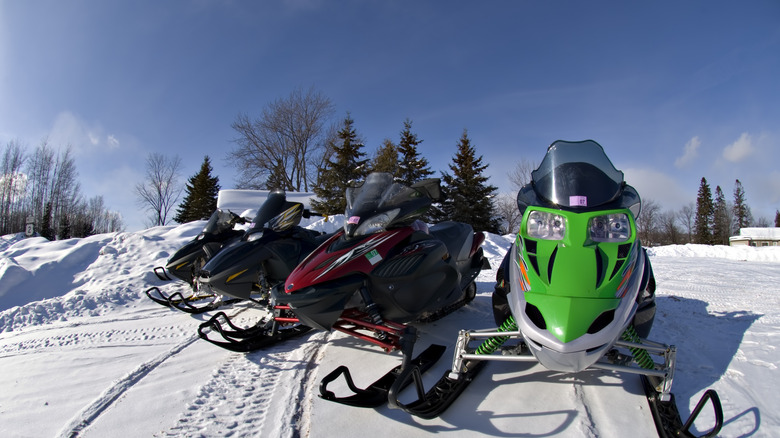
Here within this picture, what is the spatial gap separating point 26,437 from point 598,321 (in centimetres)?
288

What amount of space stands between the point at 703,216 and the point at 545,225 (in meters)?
50.1

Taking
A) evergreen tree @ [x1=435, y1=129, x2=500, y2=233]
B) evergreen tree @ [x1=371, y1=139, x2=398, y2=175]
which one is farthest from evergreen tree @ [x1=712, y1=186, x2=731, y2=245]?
evergreen tree @ [x1=371, y1=139, x2=398, y2=175]

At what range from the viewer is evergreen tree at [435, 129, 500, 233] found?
69.2 ft

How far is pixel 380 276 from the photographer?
2.54 metres

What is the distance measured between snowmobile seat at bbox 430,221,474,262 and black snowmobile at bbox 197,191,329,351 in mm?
1577

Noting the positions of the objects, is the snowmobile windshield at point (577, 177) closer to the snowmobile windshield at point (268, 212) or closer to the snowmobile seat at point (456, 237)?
the snowmobile seat at point (456, 237)

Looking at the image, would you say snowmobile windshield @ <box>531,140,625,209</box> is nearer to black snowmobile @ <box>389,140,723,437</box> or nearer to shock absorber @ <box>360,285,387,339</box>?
black snowmobile @ <box>389,140,723,437</box>

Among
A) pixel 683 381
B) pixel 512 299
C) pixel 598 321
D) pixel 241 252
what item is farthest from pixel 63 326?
pixel 683 381

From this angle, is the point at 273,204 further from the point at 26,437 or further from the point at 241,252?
the point at 26,437

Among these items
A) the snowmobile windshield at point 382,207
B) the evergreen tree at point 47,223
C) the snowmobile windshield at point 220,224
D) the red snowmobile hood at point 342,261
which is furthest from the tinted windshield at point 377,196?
the evergreen tree at point 47,223

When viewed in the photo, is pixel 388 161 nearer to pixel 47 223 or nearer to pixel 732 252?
pixel 732 252

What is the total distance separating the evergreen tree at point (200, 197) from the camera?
3212 centimetres

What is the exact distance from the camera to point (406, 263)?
105 inches

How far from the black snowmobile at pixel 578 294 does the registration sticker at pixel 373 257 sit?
799 mm
